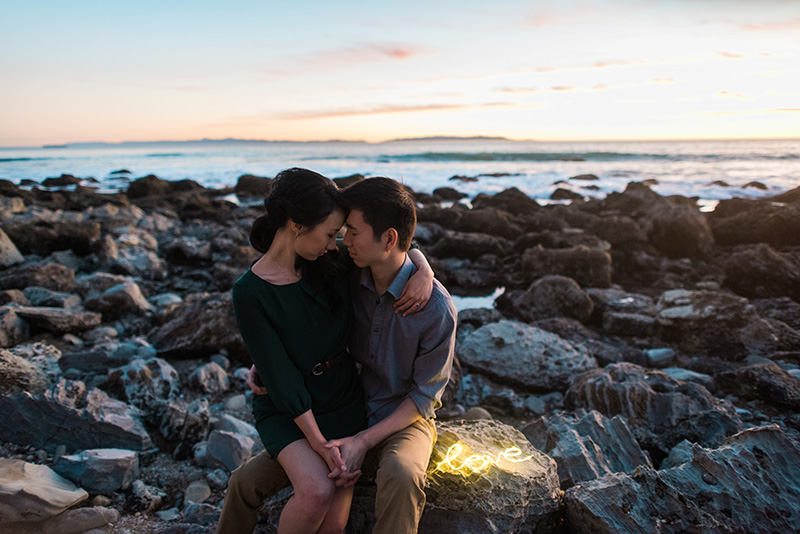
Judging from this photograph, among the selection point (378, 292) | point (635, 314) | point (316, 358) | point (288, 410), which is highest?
point (378, 292)

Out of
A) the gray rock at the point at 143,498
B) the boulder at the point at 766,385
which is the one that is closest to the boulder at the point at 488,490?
the gray rock at the point at 143,498

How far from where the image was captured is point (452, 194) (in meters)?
21.6

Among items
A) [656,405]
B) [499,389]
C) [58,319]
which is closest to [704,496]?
[656,405]

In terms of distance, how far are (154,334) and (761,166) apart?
3923 centimetres

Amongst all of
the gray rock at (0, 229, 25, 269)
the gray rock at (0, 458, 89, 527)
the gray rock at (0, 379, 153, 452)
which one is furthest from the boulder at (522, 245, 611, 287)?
the gray rock at (0, 229, 25, 269)

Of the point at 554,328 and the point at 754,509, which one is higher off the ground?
the point at 754,509

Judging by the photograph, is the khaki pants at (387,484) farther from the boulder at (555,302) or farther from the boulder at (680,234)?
the boulder at (680,234)

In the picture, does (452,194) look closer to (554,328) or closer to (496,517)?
(554,328)

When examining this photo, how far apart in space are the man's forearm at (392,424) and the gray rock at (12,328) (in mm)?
4537

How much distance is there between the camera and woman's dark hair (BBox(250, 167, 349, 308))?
2363 millimetres

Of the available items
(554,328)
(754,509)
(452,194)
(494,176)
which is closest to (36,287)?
(554,328)

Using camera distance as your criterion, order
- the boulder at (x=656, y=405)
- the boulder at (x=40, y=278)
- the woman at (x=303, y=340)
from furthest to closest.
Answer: the boulder at (x=40, y=278)
the boulder at (x=656, y=405)
the woman at (x=303, y=340)

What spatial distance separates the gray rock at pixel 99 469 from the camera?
Answer: 3.21m

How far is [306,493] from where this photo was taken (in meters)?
2.22
